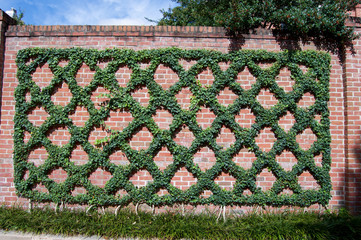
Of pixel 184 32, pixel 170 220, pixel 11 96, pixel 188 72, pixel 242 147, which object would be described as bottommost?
pixel 170 220

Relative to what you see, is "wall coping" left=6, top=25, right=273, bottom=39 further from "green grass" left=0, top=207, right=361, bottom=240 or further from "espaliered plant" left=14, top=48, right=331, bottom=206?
"green grass" left=0, top=207, right=361, bottom=240

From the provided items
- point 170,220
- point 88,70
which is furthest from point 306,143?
point 88,70

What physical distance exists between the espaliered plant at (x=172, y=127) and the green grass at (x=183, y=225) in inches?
12.7

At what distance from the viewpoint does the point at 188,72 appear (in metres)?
4.17

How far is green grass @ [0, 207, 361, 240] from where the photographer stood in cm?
346

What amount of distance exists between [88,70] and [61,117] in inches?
37.3

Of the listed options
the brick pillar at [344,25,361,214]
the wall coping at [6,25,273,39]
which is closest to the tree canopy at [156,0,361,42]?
the wall coping at [6,25,273,39]

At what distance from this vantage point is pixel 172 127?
407 centimetres

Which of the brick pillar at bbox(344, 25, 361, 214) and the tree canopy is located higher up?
the tree canopy

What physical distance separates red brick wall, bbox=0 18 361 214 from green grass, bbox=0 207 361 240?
0.55m

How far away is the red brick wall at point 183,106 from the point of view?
4.13m

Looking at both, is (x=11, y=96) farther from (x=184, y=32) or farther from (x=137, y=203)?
(x=184, y=32)

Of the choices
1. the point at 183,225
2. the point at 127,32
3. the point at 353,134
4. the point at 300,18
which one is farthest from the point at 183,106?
the point at 353,134

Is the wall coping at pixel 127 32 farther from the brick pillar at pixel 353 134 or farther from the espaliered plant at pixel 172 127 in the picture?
the brick pillar at pixel 353 134
